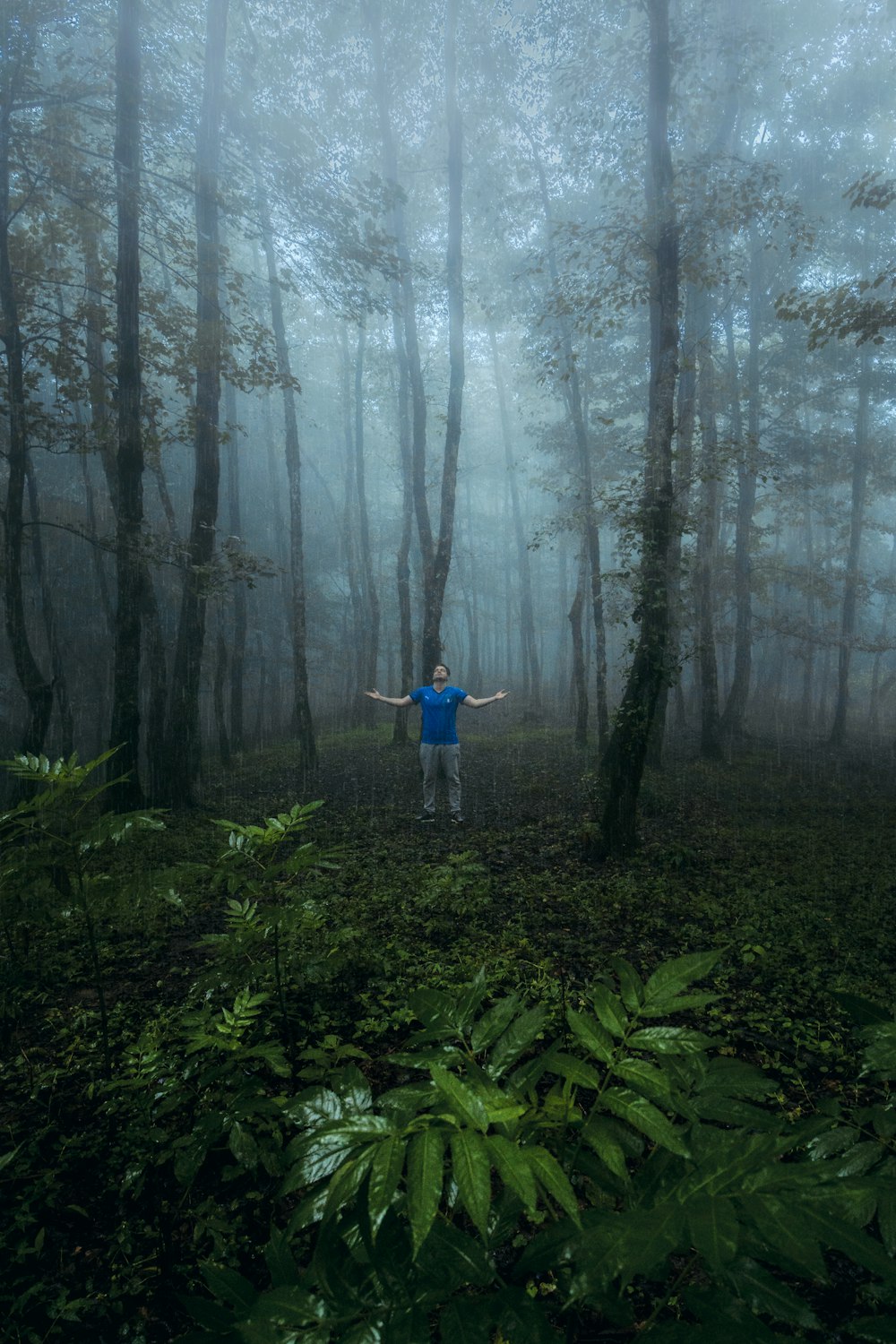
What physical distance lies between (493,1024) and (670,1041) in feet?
1.37

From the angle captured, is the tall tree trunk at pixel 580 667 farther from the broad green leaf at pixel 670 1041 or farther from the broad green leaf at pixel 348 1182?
the broad green leaf at pixel 348 1182

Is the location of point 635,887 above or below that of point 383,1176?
below

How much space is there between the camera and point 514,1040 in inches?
56.8

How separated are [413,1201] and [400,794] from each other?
10605 millimetres

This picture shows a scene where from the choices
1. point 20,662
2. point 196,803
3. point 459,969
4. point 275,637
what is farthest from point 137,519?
point 275,637

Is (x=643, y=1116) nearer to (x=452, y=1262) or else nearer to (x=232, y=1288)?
(x=452, y=1262)

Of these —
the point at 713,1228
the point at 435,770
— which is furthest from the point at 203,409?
the point at 713,1228

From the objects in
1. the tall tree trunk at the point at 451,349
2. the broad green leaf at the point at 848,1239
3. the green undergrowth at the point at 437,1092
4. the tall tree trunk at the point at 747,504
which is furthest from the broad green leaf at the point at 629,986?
the tall tree trunk at the point at 747,504

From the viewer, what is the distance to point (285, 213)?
1075 centimetres

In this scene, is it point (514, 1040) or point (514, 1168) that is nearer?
point (514, 1168)

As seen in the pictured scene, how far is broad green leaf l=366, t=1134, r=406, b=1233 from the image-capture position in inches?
41.1

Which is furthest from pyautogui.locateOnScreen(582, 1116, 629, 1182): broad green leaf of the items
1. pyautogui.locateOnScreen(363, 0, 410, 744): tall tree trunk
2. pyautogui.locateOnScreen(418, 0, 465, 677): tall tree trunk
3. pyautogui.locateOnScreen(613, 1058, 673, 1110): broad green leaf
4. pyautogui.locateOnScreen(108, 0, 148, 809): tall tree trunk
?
pyautogui.locateOnScreen(363, 0, 410, 744): tall tree trunk

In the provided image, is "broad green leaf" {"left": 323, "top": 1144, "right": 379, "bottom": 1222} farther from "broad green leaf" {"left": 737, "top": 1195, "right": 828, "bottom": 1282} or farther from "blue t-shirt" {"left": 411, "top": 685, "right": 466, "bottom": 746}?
"blue t-shirt" {"left": 411, "top": 685, "right": 466, "bottom": 746}

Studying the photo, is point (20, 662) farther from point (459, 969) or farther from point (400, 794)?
point (459, 969)
